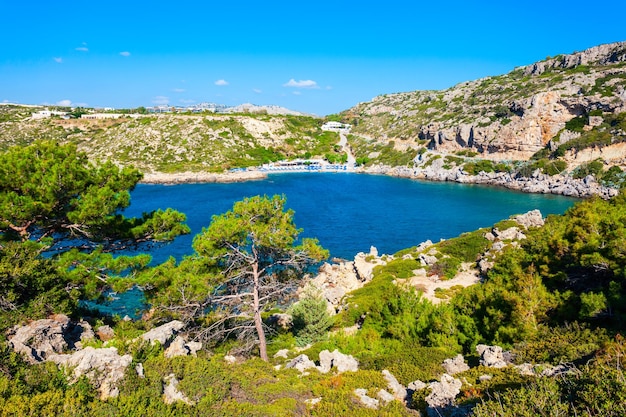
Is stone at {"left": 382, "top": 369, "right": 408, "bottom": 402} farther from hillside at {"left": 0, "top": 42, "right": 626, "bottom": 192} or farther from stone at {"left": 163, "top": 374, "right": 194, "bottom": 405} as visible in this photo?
hillside at {"left": 0, "top": 42, "right": 626, "bottom": 192}

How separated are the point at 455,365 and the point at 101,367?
833 centimetres

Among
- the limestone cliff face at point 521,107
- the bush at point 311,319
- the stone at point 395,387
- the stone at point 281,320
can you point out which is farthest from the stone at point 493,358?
the limestone cliff face at point 521,107

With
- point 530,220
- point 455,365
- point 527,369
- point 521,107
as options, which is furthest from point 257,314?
point 521,107

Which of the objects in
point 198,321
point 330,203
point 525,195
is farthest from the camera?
point 525,195

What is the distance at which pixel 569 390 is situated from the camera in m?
5.77

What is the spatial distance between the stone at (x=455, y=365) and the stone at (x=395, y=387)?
70.1 inches

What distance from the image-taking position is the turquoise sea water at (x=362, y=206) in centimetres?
4006

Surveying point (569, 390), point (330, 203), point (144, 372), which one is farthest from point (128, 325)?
point (330, 203)

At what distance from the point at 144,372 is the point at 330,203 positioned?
50412 mm

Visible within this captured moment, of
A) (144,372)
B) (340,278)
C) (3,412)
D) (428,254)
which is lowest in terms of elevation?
(340,278)

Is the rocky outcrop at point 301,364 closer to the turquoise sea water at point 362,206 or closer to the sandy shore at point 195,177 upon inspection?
the turquoise sea water at point 362,206

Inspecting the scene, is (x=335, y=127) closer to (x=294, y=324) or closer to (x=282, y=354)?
(x=294, y=324)

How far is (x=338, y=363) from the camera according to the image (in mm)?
9992

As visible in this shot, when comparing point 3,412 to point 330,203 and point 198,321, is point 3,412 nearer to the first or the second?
point 198,321
